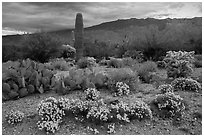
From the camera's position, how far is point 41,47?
1731 cm

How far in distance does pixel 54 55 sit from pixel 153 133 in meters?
12.6

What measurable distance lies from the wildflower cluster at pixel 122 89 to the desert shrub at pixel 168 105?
1029 millimetres

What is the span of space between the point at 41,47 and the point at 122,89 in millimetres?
10380

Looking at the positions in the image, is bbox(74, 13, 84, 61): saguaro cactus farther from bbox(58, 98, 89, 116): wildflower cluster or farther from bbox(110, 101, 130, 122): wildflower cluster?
bbox(110, 101, 130, 122): wildflower cluster

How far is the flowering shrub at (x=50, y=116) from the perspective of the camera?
19.8ft

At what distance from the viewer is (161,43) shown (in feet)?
51.5

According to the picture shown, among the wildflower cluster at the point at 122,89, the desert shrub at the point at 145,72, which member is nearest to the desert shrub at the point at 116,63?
the desert shrub at the point at 145,72

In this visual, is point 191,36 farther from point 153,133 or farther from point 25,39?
point 153,133

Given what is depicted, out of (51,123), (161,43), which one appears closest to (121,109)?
(51,123)

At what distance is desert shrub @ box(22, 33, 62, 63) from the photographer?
1730 cm

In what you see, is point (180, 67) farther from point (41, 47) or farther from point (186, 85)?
point (41, 47)

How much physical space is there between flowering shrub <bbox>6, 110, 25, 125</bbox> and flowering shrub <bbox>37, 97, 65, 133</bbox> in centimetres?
42

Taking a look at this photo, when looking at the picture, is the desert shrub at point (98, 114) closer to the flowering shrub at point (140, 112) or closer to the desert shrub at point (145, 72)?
the flowering shrub at point (140, 112)

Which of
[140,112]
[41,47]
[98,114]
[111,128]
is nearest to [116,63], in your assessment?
[41,47]
